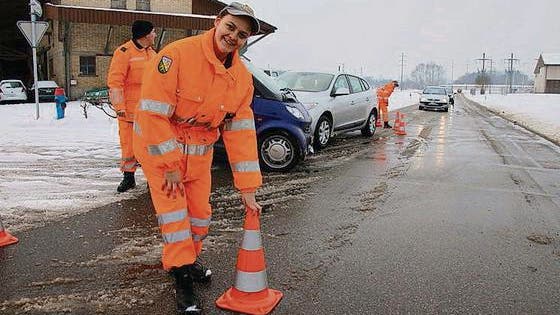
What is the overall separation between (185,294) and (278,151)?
4.97 m

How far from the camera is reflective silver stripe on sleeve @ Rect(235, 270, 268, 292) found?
10.3 feet

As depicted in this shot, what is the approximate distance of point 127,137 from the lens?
6.02m

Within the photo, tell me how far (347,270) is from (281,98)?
14.7 ft

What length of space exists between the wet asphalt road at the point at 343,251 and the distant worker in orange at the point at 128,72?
1.02 m

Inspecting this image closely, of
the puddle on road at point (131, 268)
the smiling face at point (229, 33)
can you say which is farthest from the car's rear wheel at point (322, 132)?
the smiling face at point (229, 33)

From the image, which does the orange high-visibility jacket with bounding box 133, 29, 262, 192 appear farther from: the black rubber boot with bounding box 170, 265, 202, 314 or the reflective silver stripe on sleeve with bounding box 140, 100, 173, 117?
the black rubber boot with bounding box 170, 265, 202, 314

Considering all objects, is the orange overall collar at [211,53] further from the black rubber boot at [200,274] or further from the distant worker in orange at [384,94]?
the distant worker in orange at [384,94]

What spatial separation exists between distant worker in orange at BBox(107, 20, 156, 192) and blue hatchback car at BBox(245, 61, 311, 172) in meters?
2.30

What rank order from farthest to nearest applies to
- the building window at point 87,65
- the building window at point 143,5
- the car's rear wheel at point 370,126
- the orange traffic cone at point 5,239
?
the building window at point 143,5
the building window at point 87,65
the car's rear wheel at point 370,126
the orange traffic cone at point 5,239

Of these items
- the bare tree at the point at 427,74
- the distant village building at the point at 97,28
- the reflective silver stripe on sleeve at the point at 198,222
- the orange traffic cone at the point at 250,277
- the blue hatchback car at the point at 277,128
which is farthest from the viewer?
the bare tree at the point at 427,74

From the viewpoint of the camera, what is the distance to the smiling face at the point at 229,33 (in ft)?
9.45

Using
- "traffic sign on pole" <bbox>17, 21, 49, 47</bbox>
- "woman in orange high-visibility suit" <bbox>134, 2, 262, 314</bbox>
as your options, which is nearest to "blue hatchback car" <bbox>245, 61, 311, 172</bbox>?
"woman in orange high-visibility suit" <bbox>134, 2, 262, 314</bbox>

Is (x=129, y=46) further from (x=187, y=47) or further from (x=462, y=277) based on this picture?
(x=462, y=277)

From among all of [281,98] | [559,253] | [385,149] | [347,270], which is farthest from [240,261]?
[385,149]
